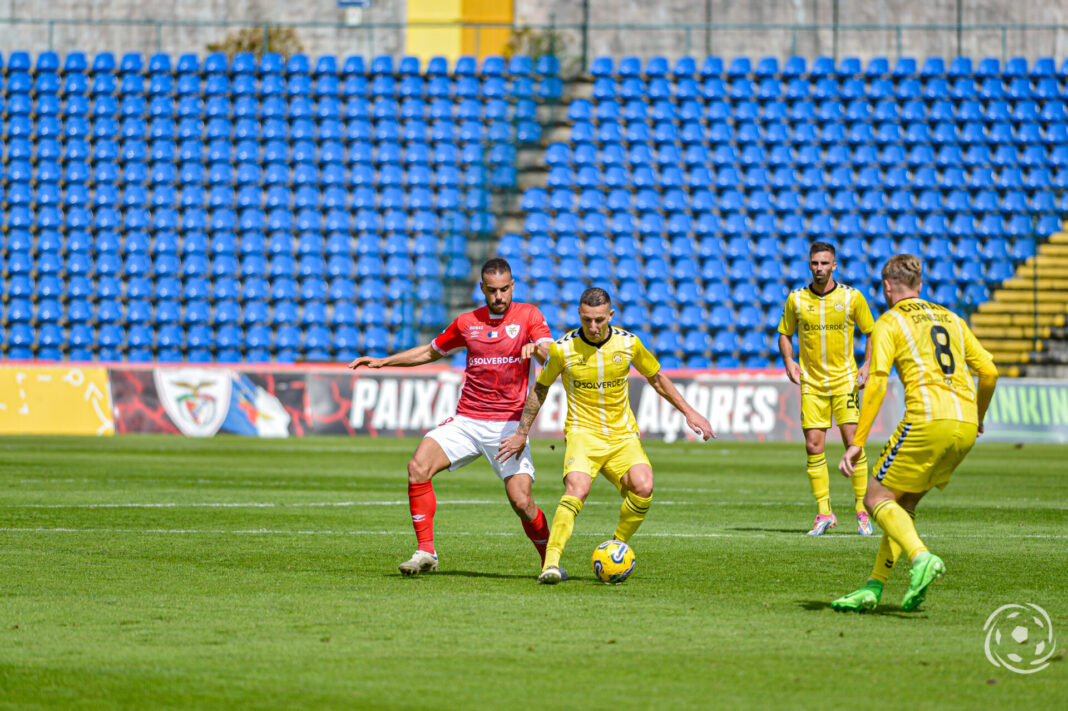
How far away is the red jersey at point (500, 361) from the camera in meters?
9.31

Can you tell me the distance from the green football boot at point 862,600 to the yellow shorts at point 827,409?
204 inches

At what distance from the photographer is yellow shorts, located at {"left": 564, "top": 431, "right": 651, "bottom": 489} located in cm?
902

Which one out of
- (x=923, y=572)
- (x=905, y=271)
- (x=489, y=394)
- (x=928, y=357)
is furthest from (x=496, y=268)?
(x=923, y=572)

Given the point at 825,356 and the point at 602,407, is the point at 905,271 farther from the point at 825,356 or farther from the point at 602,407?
the point at 825,356

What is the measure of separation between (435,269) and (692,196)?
5.80 metres

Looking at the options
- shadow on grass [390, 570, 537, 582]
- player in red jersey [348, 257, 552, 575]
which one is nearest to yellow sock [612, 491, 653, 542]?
player in red jersey [348, 257, 552, 575]

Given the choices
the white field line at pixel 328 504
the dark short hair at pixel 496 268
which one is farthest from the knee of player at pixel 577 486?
the white field line at pixel 328 504

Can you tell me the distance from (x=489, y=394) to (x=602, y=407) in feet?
2.53

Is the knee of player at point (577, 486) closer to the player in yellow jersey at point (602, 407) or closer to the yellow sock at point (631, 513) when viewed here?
the player in yellow jersey at point (602, 407)

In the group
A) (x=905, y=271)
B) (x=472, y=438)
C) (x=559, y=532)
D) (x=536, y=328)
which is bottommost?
(x=559, y=532)

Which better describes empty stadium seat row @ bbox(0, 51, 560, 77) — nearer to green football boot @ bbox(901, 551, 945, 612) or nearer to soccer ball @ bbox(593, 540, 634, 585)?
soccer ball @ bbox(593, 540, 634, 585)

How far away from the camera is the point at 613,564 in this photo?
27.9ft

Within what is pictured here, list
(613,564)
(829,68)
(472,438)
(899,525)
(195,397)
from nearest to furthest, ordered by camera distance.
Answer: (899,525) → (613,564) → (472,438) → (195,397) → (829,68)

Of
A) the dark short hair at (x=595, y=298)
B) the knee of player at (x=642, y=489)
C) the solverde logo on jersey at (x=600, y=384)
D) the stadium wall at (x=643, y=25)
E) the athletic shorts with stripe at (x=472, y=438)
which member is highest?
the stadium wall at (x=643, y=25)
